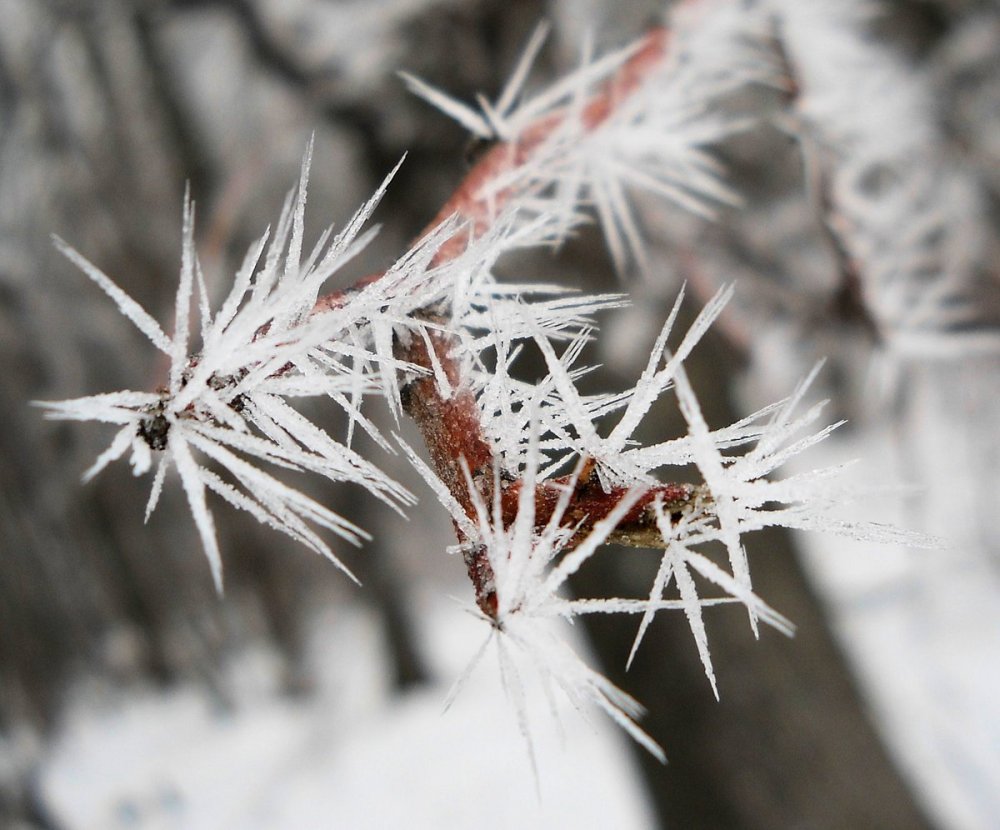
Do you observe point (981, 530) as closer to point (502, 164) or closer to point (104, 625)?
point (502, 164)

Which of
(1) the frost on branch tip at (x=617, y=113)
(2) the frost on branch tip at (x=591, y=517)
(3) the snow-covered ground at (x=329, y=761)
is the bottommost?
(3) the snow-covered ground at (x=329, y=761)

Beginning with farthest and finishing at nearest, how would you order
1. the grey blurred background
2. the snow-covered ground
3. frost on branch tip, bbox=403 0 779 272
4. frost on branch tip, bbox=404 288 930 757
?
the snow-covered ground, the grey blurred background, frost on branch tip, bbox=403 0 779 272, frost on branch tip, bbox=404 288 930 757

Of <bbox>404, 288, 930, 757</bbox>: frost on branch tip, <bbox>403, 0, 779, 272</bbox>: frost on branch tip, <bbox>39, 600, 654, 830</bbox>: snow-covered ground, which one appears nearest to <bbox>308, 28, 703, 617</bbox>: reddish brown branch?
<bbox>404, 288, 930, 757</bbox>: frost on branch tip

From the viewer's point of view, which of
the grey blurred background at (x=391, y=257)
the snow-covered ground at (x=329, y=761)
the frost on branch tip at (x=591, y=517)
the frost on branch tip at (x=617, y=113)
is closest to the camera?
the frost on branch tip at (x=591, y=517)

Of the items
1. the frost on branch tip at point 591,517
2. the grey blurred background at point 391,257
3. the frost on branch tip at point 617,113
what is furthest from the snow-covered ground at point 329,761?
the frost on branch tip at point 591,517

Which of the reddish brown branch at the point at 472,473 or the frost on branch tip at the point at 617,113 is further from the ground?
the frost on branch tip at the point at 617,113

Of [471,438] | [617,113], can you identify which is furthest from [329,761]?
[471,438]

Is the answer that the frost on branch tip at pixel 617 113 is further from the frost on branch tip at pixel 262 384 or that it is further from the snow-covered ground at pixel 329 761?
the snow-covered ground at pixel 329 761

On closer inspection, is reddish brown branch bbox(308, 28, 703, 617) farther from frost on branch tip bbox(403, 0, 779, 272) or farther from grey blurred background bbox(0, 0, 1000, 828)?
grey blurred background bbox(0, 0, 1000, 828)

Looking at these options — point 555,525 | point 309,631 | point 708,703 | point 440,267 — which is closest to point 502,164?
point 440,267
